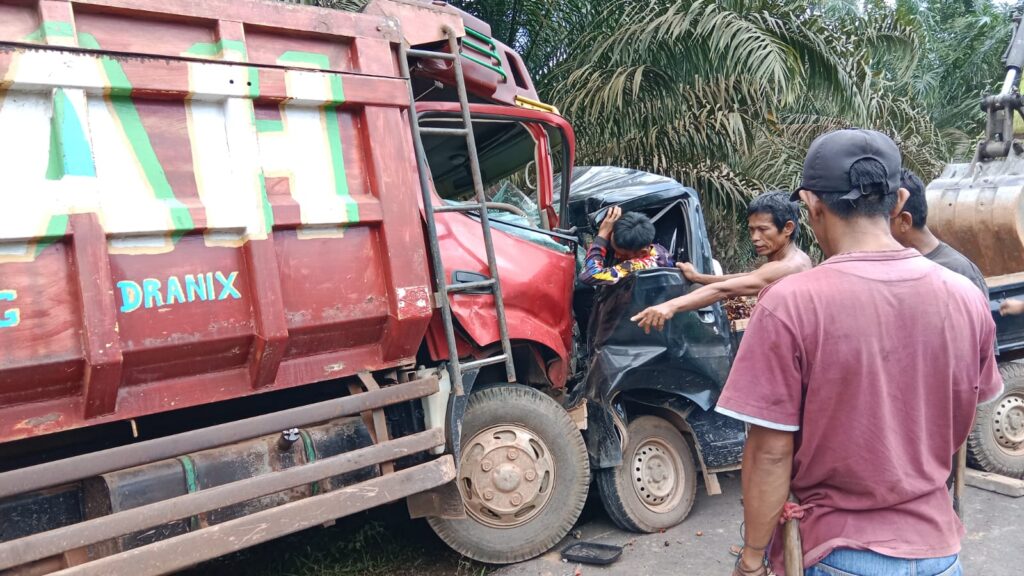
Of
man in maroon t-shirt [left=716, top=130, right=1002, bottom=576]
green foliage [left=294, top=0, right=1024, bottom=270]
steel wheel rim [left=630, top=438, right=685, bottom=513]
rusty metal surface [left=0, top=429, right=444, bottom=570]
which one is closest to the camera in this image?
man in maroon t-shirt [left=716, top=130, right=1002, bottom=576]

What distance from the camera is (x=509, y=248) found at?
151 inches

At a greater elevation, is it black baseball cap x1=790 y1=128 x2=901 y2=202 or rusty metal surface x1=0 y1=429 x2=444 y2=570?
black baseball cap x1=790 y1=128 x2=901 y2=202

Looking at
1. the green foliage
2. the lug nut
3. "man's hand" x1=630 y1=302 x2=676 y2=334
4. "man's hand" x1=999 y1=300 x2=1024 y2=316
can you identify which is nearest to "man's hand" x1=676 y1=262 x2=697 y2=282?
"man's hand" x1=630 y1=302 x2=676 y2=334

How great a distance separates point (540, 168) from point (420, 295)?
1.46 meters

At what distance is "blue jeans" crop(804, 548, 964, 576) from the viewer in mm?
1594

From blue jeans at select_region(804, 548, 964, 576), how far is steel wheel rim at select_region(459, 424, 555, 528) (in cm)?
217

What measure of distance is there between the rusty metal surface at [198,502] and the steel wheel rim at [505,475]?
1.54 ft

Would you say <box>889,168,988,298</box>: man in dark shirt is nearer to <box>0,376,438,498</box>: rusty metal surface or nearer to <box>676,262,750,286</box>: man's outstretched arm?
<box>676,262,750,286</box>: man's outstretched arm

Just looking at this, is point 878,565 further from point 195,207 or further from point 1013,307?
point 1013,307

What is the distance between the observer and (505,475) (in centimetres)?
371

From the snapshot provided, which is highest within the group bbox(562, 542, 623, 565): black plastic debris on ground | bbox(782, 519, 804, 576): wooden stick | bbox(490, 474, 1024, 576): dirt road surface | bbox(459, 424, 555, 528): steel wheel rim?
bbox(782, 519, 804, 576): wooden stick

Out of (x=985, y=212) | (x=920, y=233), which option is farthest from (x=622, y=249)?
(x=985, y=212)

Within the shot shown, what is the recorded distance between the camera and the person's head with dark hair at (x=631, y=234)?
4.07 m

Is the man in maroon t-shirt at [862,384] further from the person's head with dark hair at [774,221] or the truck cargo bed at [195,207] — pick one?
the person's head with dark hair at [774,221]
